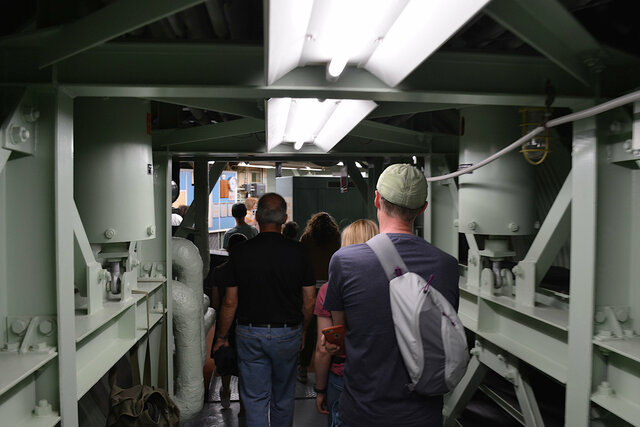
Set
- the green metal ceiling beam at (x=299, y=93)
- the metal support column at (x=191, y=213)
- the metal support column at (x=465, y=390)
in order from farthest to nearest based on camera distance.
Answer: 1. the metal support column at (x=191, y=213)
2. the metal support column at (x=465, y=390)
3. the green metal ceiling beam at (x=299, y=93)

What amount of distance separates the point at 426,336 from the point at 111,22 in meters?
1.49

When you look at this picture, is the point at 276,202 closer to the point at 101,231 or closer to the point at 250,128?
the point at 250,128

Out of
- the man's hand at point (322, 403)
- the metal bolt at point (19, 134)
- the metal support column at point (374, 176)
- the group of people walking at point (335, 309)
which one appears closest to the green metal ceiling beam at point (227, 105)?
the group of people walking at point (335, 309)

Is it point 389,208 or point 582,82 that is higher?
point 582,82

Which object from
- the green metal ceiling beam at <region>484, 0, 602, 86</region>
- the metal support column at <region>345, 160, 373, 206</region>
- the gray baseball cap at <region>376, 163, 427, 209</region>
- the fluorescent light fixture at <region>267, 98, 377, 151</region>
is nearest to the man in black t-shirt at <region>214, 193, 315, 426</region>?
the fluorescent light fixture at <region>267, 98, 377, 151</region>

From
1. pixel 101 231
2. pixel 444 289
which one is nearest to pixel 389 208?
pixel 444 289

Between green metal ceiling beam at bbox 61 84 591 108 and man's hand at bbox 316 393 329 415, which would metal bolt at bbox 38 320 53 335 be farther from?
man's hand at bbox 316 393 329 415

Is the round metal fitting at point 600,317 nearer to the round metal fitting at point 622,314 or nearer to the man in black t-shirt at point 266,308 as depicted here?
the round metal fitting at point 622,314

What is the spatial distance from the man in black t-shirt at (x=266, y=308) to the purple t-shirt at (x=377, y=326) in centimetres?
124

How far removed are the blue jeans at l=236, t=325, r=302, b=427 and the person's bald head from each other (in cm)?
67

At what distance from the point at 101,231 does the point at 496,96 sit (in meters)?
2.15

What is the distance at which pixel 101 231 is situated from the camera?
2.54 meters

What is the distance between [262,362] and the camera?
286 cm

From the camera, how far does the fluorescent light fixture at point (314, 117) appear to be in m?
2.52
